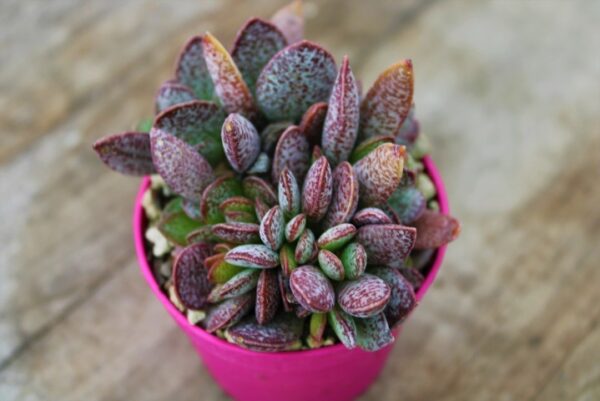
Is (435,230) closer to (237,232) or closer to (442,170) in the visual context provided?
(237,232)

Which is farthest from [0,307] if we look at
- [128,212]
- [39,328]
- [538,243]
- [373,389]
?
[538,243]

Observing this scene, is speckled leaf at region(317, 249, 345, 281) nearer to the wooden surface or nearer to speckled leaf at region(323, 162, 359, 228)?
speckled leaf at region(323, 162, 359, 228)

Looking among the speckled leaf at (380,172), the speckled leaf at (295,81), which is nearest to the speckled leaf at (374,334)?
the speckled leaf at (380,172)

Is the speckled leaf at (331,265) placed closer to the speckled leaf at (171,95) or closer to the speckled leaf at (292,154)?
the speckled leaf at (292,154)

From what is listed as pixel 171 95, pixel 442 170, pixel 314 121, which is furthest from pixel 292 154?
pixel 442 170

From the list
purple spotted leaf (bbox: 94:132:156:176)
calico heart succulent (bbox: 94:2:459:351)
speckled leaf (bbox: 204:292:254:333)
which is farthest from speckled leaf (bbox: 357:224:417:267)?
purple spotted leaf (bbox: 94:132:156:176)
